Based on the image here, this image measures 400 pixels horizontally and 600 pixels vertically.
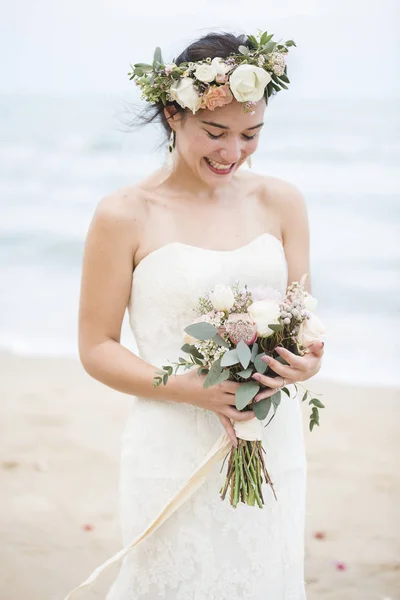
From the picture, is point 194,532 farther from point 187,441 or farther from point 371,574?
point 371,574

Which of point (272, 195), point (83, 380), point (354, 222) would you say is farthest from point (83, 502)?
point (354, 222)

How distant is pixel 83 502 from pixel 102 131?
14.9 meters

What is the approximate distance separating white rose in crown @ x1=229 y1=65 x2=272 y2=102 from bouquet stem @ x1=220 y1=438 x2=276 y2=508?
41.5 inches

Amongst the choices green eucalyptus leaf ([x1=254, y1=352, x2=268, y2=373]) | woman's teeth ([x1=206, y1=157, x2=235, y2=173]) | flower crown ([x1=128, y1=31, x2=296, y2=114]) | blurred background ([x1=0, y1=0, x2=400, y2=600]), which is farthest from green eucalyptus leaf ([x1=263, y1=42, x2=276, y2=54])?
green eucalyptus leaf ([x1=254, y1=352, x2=268, y2=373])

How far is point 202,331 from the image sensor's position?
8.61 feet

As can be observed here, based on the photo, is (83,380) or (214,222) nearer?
(214,222)

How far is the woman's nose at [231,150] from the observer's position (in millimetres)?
2873

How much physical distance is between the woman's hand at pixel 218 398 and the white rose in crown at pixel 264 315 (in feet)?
0.69

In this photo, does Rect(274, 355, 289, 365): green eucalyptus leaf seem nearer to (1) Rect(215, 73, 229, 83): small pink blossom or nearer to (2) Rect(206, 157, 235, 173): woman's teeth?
(2) Rect(206, 157, 235, 173): woman's teeth

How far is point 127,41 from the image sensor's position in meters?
21.2

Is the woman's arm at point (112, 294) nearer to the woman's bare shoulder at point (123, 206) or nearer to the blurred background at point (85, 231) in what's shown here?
the woman's bare shoulder at point (123, 206)

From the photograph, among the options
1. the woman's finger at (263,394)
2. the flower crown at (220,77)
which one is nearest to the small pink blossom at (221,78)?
the flower crown at (220,77)

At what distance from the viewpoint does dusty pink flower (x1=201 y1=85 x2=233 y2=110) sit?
111 inches

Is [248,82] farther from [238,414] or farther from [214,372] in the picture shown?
[238,414]
